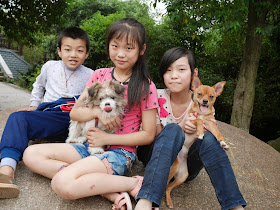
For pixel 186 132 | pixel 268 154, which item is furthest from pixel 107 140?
pixel 268 154

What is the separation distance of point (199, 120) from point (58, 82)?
203 cm

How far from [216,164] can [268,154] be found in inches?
121

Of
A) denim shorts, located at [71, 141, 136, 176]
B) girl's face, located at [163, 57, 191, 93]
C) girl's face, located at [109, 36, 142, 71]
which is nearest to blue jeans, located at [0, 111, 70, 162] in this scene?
denim shorts, located at [71, 141, 136, 176]

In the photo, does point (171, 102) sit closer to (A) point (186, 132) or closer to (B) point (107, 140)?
(A) point (186, 132)

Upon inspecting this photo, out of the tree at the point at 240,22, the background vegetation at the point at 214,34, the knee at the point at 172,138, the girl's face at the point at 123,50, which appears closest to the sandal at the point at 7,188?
the knee at the point at 172,138

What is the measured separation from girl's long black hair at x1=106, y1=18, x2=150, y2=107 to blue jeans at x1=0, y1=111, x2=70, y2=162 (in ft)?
3.36

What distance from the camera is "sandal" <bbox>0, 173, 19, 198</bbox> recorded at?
2.17 meters

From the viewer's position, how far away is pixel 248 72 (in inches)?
252

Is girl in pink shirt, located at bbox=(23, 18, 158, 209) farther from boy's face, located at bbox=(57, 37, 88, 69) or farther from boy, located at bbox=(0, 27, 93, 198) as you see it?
boy's face, located at bbox=(57, 37, 88, 69)

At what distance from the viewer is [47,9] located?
22.6 feet

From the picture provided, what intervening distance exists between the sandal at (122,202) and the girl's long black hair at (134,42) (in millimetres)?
896

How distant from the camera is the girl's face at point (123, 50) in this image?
248 cm

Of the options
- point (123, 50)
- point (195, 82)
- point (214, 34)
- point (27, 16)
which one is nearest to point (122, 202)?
point (195, 82)

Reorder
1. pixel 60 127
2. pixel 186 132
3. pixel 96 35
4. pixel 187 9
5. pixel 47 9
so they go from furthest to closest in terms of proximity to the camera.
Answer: pixel 96 35
pixel 47 9
pixel 187 9
pixel 60 127
pixel 186 132
